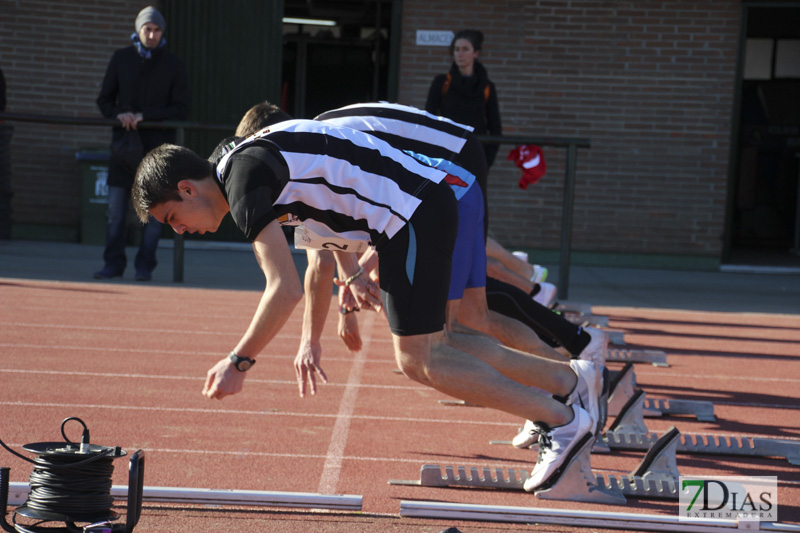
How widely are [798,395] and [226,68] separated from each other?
8.80 m

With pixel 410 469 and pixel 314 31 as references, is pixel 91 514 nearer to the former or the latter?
pixel 410 469

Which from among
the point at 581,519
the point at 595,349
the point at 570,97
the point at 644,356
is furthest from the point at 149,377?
the point at 570,97

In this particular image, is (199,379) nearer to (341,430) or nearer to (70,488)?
(341,430)

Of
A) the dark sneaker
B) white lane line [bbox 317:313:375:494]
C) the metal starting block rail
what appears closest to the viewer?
white lane line [bbox 317:313:375:494]

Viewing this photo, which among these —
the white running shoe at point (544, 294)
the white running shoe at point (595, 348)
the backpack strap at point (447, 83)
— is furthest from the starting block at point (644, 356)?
the backpack strap at point (447, 83)

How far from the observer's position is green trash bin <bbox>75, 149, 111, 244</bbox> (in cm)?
1170

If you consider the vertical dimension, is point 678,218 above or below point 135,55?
below

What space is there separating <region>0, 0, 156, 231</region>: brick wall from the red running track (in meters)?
4.45

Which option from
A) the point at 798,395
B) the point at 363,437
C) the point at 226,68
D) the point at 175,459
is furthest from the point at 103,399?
the point at 226,68

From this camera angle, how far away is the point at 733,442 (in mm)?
4484

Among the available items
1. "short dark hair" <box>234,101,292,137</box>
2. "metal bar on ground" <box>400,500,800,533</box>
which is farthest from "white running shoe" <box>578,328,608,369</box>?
"short dark hair" <box>234,101,292,137</box>

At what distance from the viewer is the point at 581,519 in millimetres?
3346

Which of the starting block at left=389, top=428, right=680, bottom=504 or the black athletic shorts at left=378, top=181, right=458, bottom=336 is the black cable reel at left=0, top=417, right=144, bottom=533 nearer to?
the black athletic shorts at left=378, top=181, right=458, bottom=336

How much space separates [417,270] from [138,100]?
20.6 ft
